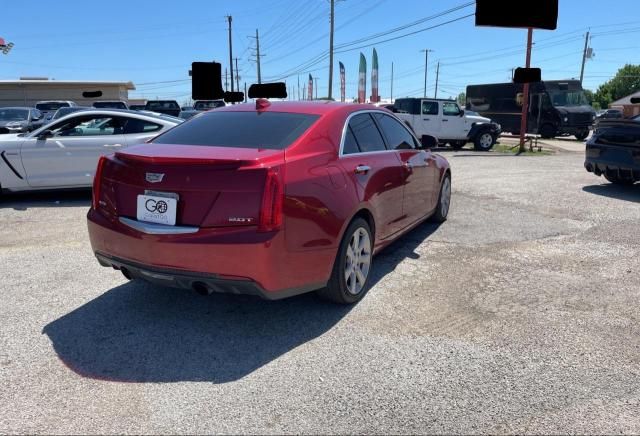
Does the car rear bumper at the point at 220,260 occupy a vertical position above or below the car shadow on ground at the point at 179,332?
above

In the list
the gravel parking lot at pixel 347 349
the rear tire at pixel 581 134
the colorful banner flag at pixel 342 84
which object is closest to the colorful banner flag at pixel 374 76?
the colorful banner flag at pixel 342 84

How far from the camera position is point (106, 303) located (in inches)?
160

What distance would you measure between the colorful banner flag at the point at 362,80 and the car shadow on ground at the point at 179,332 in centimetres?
4007

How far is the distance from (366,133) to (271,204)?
170 centimetres

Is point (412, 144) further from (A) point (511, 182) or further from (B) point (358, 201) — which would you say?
(A) point (511, 182)

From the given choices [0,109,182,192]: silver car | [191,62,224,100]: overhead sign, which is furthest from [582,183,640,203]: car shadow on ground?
[191,62,224,100]: overhead sign

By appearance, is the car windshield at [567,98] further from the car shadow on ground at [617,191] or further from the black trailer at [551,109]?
the car shadow on ground at [617,191]

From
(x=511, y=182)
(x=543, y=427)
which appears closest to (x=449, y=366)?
(x=543, y=427)

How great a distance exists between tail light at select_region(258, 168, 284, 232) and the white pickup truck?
52.5 ft

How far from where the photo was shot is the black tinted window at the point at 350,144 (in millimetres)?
4081

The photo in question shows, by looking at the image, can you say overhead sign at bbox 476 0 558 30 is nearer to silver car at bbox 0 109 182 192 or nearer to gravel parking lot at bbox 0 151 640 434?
gravel parking lot at bbox 0 151 640 434

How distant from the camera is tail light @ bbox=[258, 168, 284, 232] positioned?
124 inches

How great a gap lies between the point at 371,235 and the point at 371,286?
0.50 m

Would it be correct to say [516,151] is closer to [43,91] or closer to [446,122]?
[446,122]
